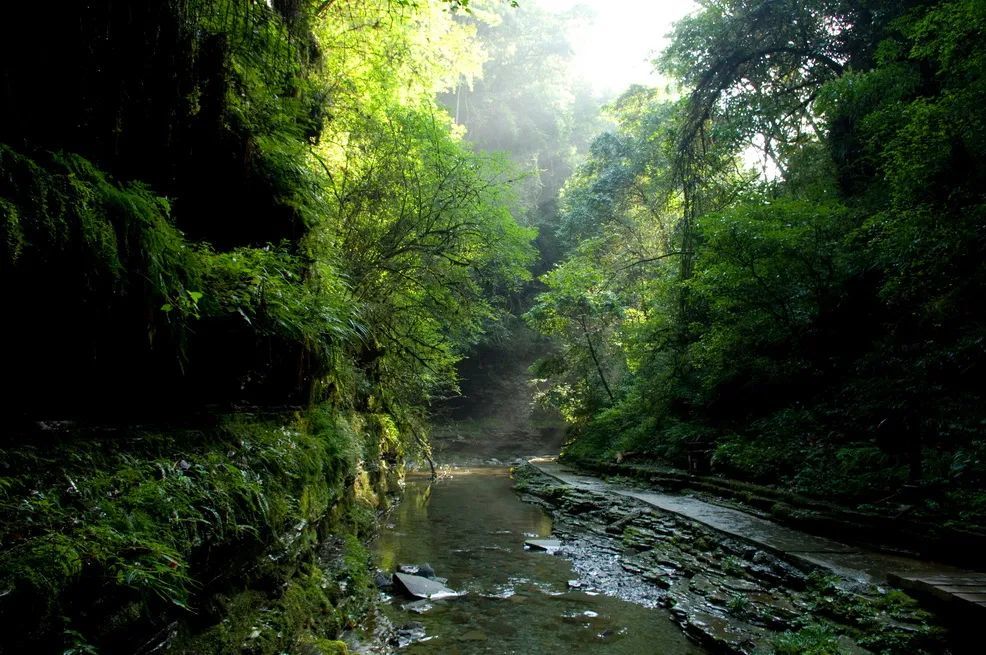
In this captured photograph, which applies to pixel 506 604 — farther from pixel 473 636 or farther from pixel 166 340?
pixel 166 340

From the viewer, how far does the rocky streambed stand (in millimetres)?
3699

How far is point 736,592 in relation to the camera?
5086 millimetres

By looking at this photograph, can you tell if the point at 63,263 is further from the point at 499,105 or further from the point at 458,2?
the point at 499,105

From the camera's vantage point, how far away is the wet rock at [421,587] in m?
5.43

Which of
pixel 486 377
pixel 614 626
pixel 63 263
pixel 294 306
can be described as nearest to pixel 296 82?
pixel 294 306

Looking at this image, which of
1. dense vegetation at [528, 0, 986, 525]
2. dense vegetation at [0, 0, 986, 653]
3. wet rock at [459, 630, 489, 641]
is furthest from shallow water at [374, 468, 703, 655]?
dense vegetation at [528, 0, 986, 525]

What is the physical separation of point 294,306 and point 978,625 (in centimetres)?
489

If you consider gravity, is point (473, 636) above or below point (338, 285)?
below

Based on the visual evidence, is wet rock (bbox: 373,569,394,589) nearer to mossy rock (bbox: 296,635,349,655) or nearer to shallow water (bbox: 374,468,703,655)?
shallow water (bbox: 374,468,703,655)

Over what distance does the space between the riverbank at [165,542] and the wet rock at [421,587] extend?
3.22ft

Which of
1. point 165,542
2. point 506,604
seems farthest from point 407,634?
Answer: point 165,542

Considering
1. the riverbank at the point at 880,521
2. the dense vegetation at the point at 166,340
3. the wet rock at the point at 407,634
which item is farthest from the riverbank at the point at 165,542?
the riverbank at the point at 880,521

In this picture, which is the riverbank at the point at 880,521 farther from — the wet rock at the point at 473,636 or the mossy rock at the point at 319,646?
the mossy rock at the point at 319,646

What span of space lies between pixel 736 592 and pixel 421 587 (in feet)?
10.5
